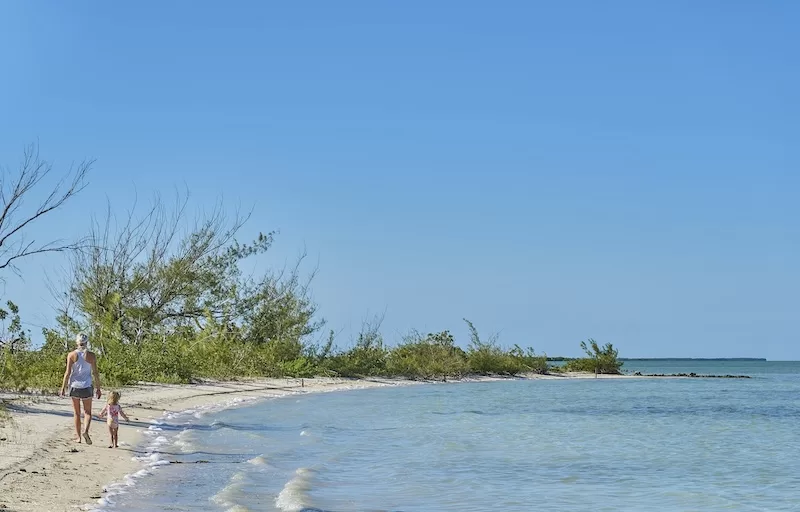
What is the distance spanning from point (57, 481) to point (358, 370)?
35687 mm

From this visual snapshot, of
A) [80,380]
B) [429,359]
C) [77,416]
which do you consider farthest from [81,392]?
[429,359]

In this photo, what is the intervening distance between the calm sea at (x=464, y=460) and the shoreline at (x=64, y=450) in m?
0.46

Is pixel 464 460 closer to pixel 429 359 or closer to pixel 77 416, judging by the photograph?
pixel 77 416

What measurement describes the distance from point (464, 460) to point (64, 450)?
282 inches

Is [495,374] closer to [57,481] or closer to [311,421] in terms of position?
[311,421]

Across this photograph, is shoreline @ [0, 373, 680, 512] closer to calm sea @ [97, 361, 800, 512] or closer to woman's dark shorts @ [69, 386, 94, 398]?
calm sea @ [97, 361, 800, 512]

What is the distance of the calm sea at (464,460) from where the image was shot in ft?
38.7

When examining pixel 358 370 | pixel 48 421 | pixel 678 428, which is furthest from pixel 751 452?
pixel 358 370

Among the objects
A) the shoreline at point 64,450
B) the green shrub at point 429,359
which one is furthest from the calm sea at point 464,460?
the green shrub at point 429,359

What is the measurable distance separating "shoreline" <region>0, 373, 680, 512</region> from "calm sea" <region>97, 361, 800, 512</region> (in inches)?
18.1

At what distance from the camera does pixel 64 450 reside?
13109 mm

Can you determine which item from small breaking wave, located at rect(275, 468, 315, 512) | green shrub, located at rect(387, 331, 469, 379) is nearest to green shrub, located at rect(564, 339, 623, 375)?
green shrub, located at rect(387, 331, 469, 379)

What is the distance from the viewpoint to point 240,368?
122 ft

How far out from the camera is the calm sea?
1179 cm
